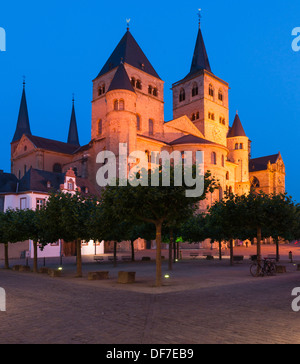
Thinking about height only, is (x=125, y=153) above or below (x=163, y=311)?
above

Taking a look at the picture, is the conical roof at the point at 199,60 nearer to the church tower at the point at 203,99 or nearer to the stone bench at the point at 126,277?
the church tower at the point at 203,99

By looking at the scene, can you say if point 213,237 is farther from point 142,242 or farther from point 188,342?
point 188,342

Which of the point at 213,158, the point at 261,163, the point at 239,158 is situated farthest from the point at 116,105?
the point at 261,163

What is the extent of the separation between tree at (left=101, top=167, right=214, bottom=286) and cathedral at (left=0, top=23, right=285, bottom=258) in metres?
27.4

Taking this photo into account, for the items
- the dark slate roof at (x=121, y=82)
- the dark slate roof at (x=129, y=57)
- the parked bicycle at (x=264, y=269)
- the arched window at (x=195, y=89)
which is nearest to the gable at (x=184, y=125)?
the arched window at (x=195, y=89)

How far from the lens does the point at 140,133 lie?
59.1 meters

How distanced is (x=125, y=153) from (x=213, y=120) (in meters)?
30.4

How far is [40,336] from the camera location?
7262 mm

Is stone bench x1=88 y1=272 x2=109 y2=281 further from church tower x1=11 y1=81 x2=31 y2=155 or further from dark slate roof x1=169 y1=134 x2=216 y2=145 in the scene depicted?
church tower x1=11 y1=81 x2=31 y2=155

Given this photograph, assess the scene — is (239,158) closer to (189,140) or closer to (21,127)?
(189,140)

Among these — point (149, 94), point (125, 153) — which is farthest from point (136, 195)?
point (149, 94)

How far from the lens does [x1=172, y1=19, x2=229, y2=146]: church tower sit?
72938 millimetres

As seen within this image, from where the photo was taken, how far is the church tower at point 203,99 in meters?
Answer: 72.9

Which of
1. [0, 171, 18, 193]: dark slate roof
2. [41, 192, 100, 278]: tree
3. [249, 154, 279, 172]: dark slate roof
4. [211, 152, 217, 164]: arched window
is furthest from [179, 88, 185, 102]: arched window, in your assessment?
[41, 192, 100, 278]: tree
